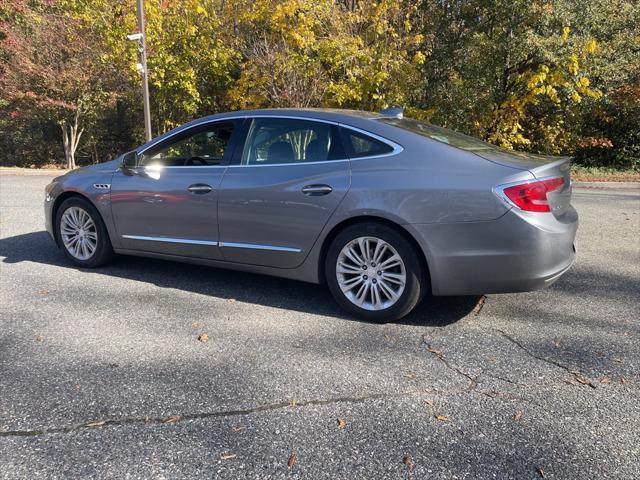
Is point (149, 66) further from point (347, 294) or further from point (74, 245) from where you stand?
point (347, 294)

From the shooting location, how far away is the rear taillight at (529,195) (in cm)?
370

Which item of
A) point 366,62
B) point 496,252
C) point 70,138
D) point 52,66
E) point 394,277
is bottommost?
point 394,277

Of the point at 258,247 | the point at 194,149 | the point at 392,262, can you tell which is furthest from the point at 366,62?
the point at 392,262

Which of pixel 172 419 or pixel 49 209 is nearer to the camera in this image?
pixel 172 419

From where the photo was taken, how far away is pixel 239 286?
507 cm

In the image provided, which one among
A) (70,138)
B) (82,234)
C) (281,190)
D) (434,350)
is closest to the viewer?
(434,350)

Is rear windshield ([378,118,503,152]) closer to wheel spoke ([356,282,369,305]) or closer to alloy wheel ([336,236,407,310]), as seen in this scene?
alloy wheel ([336,236,407,310])

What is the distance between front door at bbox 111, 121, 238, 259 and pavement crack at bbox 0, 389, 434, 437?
208 centimetres

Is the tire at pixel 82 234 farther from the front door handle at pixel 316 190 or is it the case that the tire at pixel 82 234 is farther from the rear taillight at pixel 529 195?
→ the rear taillight at pixel 529 195

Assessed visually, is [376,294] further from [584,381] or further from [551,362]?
[584,381]

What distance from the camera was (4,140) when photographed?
24484 mm

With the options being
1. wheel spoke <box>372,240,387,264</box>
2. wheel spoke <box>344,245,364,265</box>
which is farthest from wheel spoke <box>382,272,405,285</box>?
wheel spoke <box>344,245,364,265</box>

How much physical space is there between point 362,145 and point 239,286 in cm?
174

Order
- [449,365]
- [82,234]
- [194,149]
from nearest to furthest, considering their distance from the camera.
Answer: [449,365]
[194,149]
[82,234]
